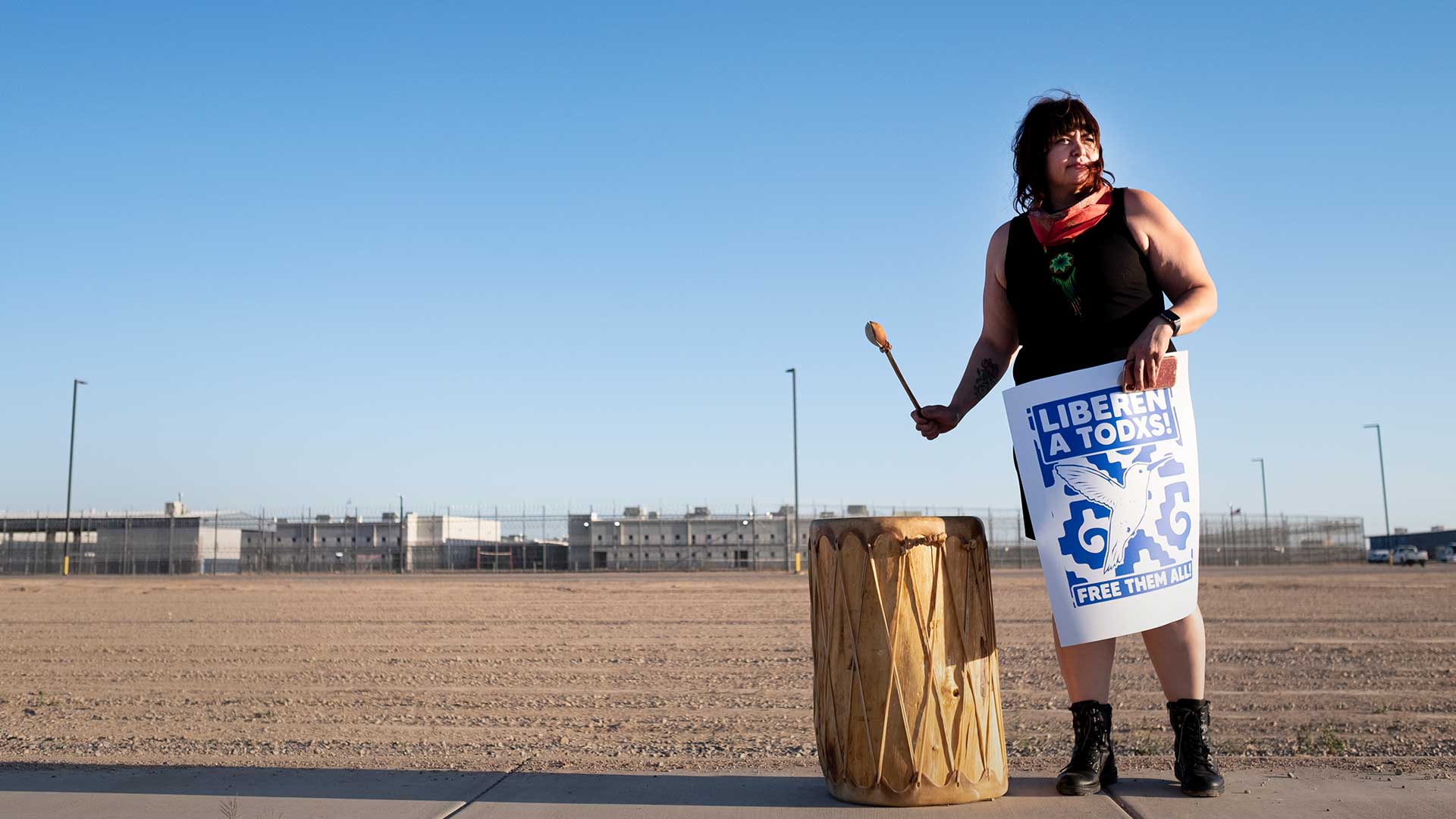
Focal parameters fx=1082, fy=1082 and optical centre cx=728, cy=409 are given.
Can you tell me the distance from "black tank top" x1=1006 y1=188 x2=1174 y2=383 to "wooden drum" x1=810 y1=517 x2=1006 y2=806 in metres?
0.61

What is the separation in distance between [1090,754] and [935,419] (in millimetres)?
1082

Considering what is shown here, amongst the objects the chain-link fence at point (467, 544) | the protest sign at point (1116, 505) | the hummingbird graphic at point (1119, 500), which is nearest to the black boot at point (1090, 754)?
the protest sign at point (1116, 505)

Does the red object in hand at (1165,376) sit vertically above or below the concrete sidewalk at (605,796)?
above

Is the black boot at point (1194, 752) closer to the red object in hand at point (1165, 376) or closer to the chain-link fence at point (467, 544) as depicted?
the red object in hand at point (1165, 376)

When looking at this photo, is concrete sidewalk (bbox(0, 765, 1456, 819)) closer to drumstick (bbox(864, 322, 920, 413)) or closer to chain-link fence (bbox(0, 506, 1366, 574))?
drumstick (bbox(864, 322, 920, 413))

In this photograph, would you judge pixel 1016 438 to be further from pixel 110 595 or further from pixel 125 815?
pixel 110 595

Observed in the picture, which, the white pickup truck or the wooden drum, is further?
the white pickup truck

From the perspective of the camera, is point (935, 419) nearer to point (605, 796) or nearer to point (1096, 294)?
point (1096, 294)

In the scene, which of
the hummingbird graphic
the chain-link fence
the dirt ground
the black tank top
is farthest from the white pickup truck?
the hummingbird graphic

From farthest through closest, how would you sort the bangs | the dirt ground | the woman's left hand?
the dirt ground < the bangs < the woman's left hand

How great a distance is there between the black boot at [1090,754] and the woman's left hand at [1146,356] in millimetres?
964

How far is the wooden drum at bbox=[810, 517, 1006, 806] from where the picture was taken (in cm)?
295

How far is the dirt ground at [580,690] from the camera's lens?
4605mm

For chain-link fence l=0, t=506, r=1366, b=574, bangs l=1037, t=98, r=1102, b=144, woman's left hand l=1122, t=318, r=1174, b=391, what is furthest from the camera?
chain-link fence l=0, t=506, r=1366, b=574
